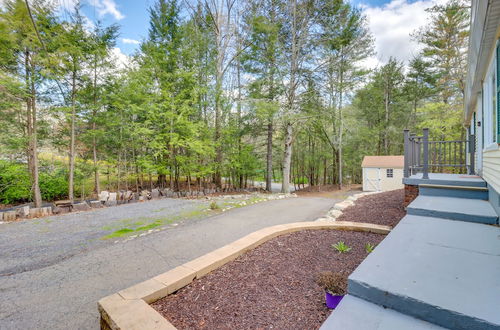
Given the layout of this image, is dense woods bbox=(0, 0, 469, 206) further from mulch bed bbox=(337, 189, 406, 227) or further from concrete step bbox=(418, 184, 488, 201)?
concrete step bbox=(418, 184, 488, 201)

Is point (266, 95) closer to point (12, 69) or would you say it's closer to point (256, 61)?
point (256, 61)

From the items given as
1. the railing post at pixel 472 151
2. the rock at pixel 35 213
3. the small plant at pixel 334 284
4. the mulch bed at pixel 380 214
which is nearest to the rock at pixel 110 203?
the rock at pixel 35 213

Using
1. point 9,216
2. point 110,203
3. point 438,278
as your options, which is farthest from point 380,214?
point 9,216

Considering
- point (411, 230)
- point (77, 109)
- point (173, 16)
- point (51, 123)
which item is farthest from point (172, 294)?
point (173, 16)

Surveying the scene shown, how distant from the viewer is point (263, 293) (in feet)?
6.09

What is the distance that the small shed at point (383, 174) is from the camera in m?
13.7

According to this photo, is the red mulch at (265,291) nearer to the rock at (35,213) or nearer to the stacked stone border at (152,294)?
the stacked stone border at (152,294)

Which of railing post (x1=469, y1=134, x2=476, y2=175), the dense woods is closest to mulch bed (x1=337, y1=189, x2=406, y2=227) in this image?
railing post (x1=469, y1=134, x2=476, y2=175)

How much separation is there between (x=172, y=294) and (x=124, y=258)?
1620mm

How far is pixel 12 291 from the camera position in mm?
2295

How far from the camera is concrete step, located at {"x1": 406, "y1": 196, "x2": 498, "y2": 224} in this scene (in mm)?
2590

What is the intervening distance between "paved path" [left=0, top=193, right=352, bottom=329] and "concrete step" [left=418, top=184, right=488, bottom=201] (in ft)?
7.38

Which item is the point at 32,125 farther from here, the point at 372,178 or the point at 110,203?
the point at 372,178

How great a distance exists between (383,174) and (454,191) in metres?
11.5
